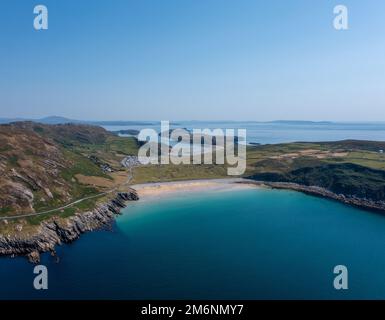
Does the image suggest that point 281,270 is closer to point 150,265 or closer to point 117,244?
point 150,265

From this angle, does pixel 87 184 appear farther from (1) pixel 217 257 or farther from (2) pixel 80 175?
(1) pixel 217 257

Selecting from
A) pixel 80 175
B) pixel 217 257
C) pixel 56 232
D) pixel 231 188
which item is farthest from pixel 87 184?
pixel 217 257

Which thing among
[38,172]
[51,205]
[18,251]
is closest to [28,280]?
[18,251]

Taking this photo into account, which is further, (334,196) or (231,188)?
(231,188)

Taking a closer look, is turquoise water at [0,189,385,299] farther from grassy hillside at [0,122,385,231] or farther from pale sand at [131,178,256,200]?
pale sand at [131,178,256,200]

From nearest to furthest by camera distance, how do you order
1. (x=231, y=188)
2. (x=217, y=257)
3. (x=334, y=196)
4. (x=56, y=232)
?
(x=217, y=257), (x=56, y=232), (x=334, y=196), (x=231, y=188)

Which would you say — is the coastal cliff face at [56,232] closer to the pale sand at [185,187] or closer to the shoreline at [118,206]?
the shoreline at [118,206]

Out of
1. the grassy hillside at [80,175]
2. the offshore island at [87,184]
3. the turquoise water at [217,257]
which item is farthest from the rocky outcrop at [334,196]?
the turquoise water at [217,257]
